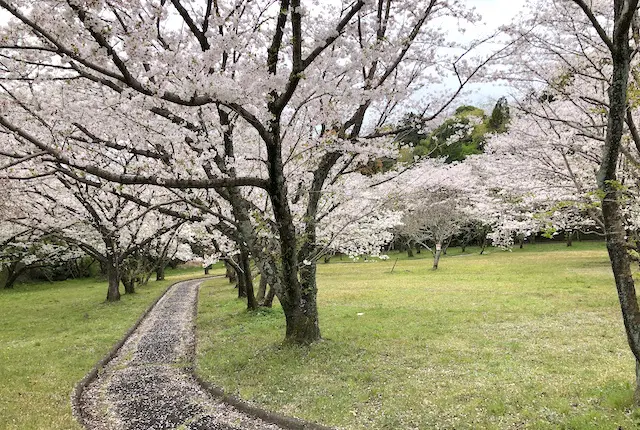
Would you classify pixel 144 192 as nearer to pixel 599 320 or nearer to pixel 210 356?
pixel 210 356

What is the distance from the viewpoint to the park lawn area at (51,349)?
23.5ft

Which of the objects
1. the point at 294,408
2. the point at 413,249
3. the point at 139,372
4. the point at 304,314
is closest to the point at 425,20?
the point at 304,314

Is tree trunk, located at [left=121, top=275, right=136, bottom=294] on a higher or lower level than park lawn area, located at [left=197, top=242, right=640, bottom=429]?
higher

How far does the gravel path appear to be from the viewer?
7082 millimetres

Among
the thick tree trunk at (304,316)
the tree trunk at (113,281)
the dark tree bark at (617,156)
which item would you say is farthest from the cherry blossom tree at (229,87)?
the tree trunk at (113,281)

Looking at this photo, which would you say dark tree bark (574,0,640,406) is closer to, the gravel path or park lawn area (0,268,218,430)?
the gravel path

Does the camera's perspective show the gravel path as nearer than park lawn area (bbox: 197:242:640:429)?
No

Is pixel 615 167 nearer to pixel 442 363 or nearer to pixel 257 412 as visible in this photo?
pixel 442 363

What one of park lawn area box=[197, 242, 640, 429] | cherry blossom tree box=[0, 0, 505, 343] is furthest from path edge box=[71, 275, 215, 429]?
cherry blossom tree box=[0, 0, 505, 343]

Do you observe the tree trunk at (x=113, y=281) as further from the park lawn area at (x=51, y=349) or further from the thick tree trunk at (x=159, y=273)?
the thick tree trunk at (x=159, y=273)

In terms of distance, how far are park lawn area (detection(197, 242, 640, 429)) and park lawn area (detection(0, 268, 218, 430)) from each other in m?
2.66

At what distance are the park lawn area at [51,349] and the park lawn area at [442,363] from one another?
105 inches

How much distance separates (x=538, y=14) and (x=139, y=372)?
37.6 feet

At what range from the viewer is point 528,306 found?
49.5 ft
